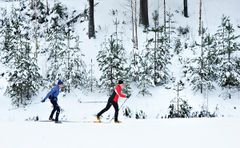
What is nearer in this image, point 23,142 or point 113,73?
point 23,142

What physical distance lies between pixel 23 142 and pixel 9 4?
2135cm

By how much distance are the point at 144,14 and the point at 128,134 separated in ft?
54.0

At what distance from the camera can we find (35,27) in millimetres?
25312

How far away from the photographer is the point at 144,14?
1010 inches

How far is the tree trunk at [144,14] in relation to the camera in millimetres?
25375

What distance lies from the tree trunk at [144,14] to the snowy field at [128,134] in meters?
14.0

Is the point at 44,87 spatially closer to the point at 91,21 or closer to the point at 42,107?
the point at 42,107

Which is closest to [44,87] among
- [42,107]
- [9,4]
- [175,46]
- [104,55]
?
[42,107]

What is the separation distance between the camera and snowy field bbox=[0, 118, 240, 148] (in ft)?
30.1

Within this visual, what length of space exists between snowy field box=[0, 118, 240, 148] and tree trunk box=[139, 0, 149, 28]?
14030 mm

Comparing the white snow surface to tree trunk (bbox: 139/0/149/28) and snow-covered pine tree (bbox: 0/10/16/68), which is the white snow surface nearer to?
snow-covered pine tree (bbox: 0/10/16/68)

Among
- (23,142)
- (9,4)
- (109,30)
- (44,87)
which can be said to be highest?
(9,4)

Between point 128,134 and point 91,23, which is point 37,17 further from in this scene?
point 128,134

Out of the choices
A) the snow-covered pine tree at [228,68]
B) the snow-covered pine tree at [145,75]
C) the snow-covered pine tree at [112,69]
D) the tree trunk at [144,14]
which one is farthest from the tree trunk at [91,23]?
the snow-covered pine tree at [228,68]
